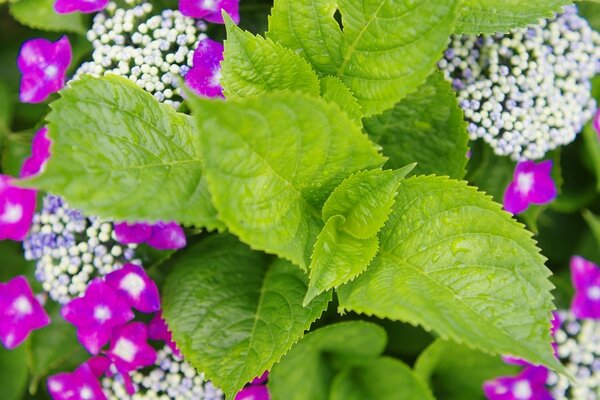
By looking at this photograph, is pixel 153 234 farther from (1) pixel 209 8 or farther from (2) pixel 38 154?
(1) pixel 209 8


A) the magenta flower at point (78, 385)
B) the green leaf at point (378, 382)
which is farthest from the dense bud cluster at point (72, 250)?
the green leaf at point (378, 382)

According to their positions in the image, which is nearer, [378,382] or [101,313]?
[101,313]

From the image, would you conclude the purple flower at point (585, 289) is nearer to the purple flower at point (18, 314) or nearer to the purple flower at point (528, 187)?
the purple flower at point (528, 187)

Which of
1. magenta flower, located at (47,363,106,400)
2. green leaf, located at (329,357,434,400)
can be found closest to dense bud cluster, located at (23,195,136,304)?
magenta flower, located at (47,363,106,400)

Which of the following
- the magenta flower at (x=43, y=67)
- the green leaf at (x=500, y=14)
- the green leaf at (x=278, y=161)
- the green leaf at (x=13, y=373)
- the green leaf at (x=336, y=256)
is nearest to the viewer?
the green leaf at (x=278, y=161)

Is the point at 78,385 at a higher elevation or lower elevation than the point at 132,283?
lower

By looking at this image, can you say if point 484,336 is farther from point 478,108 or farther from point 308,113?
point 478,108

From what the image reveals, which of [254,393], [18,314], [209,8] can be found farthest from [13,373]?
[209,8]
